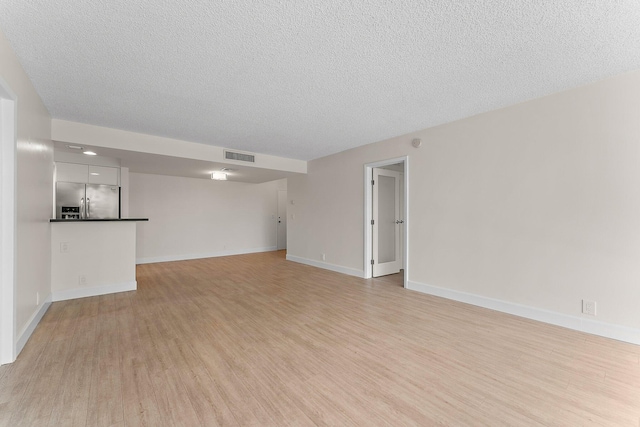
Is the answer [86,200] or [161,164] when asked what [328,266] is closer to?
[161,164]

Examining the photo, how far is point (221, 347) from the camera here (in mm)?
2484

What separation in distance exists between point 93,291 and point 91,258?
49cm

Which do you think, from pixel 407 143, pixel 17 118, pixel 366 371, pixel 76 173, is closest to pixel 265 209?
pixel 76 173

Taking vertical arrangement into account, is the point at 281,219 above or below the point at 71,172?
below

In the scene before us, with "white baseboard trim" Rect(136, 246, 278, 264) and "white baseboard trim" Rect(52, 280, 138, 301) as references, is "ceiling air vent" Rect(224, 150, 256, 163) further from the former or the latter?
"white baseboard trim" Rect(136, 246, 278, 264)

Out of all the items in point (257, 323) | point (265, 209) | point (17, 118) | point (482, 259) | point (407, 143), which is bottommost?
point (257, 323)

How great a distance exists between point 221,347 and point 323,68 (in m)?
2.69

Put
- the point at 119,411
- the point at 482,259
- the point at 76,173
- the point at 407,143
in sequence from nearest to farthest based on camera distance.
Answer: the point at 119,411
the point at 482,259
the point at 407,143
the point at 76,173

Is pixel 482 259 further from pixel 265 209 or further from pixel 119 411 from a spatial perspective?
pixel 265 209

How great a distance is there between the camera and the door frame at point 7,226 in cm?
216

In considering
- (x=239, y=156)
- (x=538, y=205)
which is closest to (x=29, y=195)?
(x=239, y=156)

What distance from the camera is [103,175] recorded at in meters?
5.87

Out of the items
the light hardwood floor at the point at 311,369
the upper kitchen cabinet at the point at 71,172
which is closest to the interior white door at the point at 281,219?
the upper kitchen cabinet at the point at 71,172

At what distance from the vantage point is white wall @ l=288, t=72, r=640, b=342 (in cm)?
261
